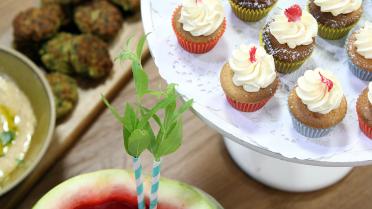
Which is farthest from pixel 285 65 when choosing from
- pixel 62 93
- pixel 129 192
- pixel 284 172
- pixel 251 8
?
pixel 62 93

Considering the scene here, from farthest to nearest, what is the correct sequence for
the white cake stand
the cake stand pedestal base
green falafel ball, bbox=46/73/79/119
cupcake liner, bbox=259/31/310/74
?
green falafel ball, bbox=46/73/79/119 → the cake stand pedestal base → cupcake liner, bbox=259/31/310/74 → the white cake stand

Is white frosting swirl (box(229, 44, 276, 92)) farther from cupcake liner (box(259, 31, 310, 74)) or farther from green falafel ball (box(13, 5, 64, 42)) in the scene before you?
green falafel ball (box(13, 5, 64, 42))

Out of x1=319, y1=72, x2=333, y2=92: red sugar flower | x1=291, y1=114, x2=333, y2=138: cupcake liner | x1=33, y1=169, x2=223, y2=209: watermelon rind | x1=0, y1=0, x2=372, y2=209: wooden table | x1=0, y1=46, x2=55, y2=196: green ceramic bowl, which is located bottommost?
x1=0, y1=0, x2=372, y2=209: wooden table

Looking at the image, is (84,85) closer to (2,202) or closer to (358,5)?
(2,202)

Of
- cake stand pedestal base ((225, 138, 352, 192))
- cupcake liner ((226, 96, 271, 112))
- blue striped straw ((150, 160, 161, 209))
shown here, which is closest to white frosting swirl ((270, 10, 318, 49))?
cupcake liner ((226, 96, 271, 112))

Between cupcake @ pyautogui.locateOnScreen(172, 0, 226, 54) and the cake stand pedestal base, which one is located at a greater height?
cupcake @ pyautogui.locateOnScreen(172, 0, 226, 54)

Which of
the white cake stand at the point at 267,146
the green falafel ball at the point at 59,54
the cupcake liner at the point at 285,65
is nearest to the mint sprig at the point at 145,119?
the white cake stand at the point at 267,146

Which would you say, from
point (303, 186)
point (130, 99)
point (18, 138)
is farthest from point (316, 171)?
point (18, 138)

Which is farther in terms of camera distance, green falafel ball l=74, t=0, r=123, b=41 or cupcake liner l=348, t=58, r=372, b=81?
green falafel ball l=74, t=0, r=123, b=41
